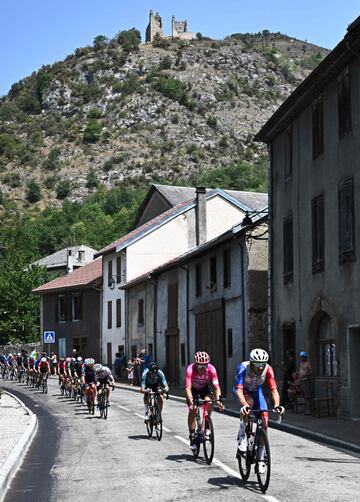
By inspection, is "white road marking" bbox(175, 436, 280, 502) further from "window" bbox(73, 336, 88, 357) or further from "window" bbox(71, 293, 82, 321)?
"window" bbox(71, 293, 82, 321)

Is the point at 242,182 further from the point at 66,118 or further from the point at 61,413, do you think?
the point at 61,413

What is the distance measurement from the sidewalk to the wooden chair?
24cm

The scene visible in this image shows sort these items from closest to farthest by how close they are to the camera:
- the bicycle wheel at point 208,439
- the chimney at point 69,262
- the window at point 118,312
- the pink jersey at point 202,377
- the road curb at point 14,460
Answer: the road curb at point 14,460 → the bicycle wheel at point 208,439 → the pink jersey at point 202,377 → the window at point 118,312 → the chimney at point 69,262

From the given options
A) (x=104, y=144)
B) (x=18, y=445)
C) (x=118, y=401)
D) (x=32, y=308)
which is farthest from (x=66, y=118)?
(x=18, y=445)

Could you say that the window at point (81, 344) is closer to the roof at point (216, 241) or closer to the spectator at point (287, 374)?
the roof at point (216, 241)

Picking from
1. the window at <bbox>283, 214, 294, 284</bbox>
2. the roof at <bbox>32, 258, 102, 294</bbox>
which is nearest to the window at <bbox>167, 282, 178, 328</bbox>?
the window at <bbox>283, 214, 294, 284</bbox>

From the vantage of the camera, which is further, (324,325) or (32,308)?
(32,308)

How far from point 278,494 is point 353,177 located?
40.1 feet

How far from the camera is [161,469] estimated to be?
13.0 meters

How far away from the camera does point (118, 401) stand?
31.8 m

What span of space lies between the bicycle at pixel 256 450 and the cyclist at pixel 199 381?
2.14 meters

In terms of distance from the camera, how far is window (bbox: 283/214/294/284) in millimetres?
26547

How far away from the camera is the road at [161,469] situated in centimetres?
1080

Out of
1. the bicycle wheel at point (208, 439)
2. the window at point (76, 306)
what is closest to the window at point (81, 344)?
the window at point (76, 306)
